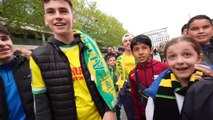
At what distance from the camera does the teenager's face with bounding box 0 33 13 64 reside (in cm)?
250

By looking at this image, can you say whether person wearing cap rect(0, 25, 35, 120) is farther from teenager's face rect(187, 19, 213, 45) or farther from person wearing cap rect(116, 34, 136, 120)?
teenager's face rect(187, 19, 213, 45)

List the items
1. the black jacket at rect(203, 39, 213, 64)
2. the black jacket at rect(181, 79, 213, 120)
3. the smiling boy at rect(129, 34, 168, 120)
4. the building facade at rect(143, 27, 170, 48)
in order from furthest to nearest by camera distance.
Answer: the building facade at rect(143, 27, 170, 48)
the smiling boy at rect(129, 34, 168, 120)
the black jacket at rect(203, 39, 213, 64)
the black jacket at rect(181, 79, 213, 120)

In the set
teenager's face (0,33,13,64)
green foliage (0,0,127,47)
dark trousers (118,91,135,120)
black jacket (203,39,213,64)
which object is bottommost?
dark trousers (118,91,135,120)

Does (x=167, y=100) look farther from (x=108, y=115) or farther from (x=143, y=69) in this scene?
(x=143, y=69)

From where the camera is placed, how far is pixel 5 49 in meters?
2.53

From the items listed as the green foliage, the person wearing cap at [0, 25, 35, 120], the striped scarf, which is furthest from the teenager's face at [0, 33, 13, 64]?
the green foliage

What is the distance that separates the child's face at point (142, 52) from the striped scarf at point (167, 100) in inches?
53.6

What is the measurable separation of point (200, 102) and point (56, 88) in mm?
1134

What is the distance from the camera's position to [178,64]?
77.2 inches

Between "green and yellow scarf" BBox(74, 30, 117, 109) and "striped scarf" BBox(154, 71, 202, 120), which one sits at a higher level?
"green and yellow scarf" BBox(74, 30, 117, 109)

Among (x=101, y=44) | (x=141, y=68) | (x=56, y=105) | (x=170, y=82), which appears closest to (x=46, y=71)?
(x=56, y=105)

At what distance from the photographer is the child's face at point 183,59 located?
76.7 inches

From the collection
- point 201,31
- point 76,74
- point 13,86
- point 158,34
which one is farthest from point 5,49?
point 158,34

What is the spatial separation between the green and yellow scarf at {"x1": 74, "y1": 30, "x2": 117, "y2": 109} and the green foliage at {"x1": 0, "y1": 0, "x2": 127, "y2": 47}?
16550 millimetres
